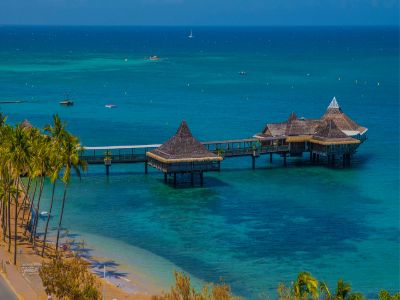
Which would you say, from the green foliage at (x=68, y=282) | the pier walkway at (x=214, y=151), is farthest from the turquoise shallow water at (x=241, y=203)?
the green foliage at (x=68, y=282)

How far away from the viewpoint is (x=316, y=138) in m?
74.7

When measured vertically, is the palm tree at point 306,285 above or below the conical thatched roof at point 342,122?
A: below

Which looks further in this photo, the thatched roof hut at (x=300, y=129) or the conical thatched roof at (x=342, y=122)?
the conical thatched roof at (x=342, y=122)

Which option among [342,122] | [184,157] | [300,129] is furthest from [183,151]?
[342,122]

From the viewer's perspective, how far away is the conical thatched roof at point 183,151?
214ft

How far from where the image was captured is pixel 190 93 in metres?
134

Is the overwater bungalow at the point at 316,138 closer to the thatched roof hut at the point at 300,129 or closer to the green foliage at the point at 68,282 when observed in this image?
the thatched roof hut at the point at 300,129

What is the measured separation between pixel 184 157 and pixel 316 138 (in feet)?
48.6

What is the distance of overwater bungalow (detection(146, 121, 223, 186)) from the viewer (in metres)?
65.2

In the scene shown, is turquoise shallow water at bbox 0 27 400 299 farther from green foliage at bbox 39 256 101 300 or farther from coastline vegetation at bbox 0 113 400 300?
green foliage at bbox 39 256 101 300

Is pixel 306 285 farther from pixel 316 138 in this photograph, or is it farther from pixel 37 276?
pixel 316 138

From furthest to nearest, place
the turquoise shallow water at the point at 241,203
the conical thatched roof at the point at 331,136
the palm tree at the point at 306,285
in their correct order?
the conical thatched roof at the point at 331,136 < the turquoise shallow water at the point at 241,203 < the palm tree at the point at 306,285

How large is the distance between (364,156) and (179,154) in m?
23.3

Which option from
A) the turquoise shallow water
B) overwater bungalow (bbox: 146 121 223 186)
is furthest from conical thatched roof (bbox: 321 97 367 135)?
overwater bungalow (bbox: 146 121 223 186)
